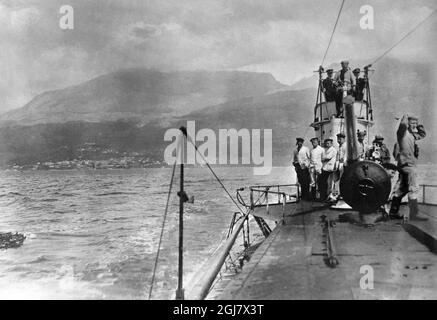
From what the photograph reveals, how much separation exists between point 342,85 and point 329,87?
0.83 metres

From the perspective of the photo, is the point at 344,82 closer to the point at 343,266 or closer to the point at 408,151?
the point at 408,151

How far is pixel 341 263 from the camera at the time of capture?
23.6 ft

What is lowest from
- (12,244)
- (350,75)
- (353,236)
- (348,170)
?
(12,244)

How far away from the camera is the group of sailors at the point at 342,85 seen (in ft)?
53.2

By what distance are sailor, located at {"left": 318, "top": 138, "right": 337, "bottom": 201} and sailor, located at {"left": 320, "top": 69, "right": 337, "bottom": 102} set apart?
3.45 m

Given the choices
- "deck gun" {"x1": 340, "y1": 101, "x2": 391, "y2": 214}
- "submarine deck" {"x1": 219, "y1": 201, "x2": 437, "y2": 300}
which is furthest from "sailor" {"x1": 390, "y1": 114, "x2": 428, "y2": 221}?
"submarine deck" {"x1": 219, "y1": 201, "x2": 437, "y2": 300}

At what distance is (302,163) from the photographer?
15797 mm

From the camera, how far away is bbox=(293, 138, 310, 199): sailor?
619 inches

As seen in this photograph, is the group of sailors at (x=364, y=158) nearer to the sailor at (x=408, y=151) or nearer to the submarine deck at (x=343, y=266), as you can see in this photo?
the sailor at (x=408, y=151)

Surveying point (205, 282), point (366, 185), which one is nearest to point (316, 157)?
point (366, 185)

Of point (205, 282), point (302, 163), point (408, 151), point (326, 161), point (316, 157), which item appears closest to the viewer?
point (205, 282)
